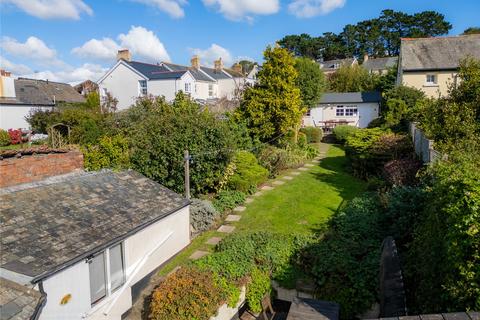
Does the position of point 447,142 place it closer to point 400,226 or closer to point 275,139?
point 400,226

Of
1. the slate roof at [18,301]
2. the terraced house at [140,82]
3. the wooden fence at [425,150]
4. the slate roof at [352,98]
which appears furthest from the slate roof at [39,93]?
the wooden fence at [425,150]

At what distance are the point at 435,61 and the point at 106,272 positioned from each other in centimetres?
3259

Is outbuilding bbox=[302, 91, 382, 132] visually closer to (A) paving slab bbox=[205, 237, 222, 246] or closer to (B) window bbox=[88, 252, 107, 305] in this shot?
(A) paving slab bbox=[205, 237, 222, 246]

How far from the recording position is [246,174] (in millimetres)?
15914

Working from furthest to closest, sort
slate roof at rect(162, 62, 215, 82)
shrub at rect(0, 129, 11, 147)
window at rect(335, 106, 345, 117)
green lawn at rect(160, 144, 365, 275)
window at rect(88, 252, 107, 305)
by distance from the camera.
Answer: slate roof at rect(162, 62, 215, 82) → window at rect(335, 106, 345, 117) → shrub at rect(0, 129, 11, 147) → green lawn at rect(160, 144, 365, 275) → window at rect(88, 252, 107, 305)

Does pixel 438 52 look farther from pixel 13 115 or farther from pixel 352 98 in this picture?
pixel 13 115

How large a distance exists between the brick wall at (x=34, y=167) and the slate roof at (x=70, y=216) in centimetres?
70

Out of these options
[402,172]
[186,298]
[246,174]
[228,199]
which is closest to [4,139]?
[246,174]

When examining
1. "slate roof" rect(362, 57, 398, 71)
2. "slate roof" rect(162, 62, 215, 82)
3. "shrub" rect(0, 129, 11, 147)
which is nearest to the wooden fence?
"slate roof" rect(162, 62, 215, 82)

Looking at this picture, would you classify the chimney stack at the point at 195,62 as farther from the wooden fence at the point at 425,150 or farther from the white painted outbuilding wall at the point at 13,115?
the wooden fence at the point at 425,150

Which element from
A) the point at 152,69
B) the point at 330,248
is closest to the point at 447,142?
the point at 330,248

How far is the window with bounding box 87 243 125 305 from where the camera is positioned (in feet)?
23.7

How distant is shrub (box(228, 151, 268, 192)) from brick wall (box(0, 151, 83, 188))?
7038 millimetres

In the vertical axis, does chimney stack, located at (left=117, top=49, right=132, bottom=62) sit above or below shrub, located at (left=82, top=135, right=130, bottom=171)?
above
